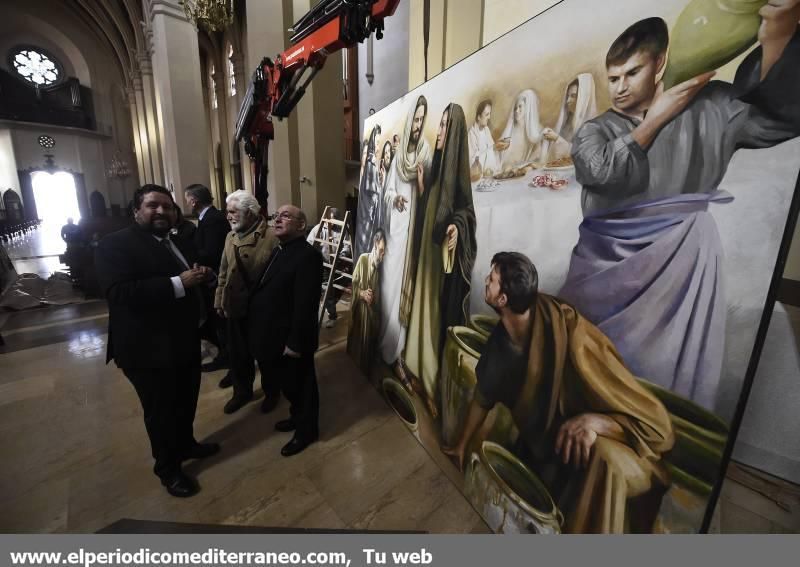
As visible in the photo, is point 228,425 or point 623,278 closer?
point 623,278

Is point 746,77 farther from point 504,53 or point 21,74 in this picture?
point 21,74

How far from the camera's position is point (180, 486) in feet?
6.84

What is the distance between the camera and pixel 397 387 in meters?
2.71

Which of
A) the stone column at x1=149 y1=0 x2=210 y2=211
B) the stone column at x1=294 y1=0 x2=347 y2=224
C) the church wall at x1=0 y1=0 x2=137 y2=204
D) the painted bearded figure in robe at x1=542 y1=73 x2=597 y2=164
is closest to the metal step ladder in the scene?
the stone column at x1=294 y1=0 x2=347 y2=224

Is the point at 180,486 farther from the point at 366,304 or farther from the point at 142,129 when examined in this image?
the point at 142,129

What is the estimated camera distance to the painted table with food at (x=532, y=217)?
4.66 feet

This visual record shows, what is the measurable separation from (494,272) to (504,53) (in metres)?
1.04

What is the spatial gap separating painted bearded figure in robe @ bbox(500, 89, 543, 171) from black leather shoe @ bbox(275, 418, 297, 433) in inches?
90.6

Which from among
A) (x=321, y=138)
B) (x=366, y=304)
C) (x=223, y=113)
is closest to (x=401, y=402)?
(x=366, y=304)

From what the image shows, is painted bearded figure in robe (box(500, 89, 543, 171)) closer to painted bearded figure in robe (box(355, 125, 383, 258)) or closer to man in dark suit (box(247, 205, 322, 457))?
man in dark suit (box(247, 205, 322, 457))

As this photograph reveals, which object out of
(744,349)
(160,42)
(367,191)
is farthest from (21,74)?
(744,349)

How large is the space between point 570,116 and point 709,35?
0.44 metres

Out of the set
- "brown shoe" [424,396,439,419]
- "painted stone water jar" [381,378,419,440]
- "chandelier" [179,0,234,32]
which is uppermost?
"chandelier" [179,0,234,32]

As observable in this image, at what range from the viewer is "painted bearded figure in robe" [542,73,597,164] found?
1351mm
